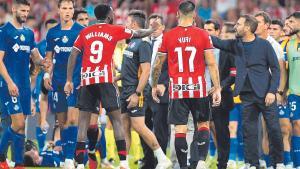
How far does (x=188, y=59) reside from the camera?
13.6 m

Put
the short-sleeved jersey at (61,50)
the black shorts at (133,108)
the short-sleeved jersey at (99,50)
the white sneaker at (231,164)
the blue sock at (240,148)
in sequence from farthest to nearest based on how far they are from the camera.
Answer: the blue sock at (240,148) → the white sneaker at (231,164) → the short-sleeved jersey at (61,50) → the black shorts at (133,108) → the short-sleeved jersey at (99,50)

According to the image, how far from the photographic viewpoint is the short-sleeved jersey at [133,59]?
48.8 ft

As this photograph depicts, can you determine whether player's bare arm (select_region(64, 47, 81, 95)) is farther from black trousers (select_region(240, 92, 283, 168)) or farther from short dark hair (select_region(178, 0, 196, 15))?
black trousers (select_region(240, 92, 283, 168))

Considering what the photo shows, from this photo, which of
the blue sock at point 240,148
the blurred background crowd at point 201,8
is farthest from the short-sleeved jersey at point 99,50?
the blurred background crowd at point 201,8

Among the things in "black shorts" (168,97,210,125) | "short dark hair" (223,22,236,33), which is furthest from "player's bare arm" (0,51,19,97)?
"short dark hair" (223,22,236,33)

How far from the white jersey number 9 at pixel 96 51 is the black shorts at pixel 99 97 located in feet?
1.17

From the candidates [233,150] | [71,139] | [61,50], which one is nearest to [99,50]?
[61,50]

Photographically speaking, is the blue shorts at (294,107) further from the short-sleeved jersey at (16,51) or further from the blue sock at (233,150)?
the short-sleeved jersey at (16,51)

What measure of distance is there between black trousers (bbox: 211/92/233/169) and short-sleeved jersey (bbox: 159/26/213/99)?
1933 mm

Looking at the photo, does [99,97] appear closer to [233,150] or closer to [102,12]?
[102,12]

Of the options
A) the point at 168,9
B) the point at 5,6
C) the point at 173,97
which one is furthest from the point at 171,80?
the point at 5,6

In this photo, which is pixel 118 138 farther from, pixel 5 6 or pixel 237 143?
pixel 5 6

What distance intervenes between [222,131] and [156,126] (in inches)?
42.0

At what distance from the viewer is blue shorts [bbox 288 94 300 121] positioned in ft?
50.1
